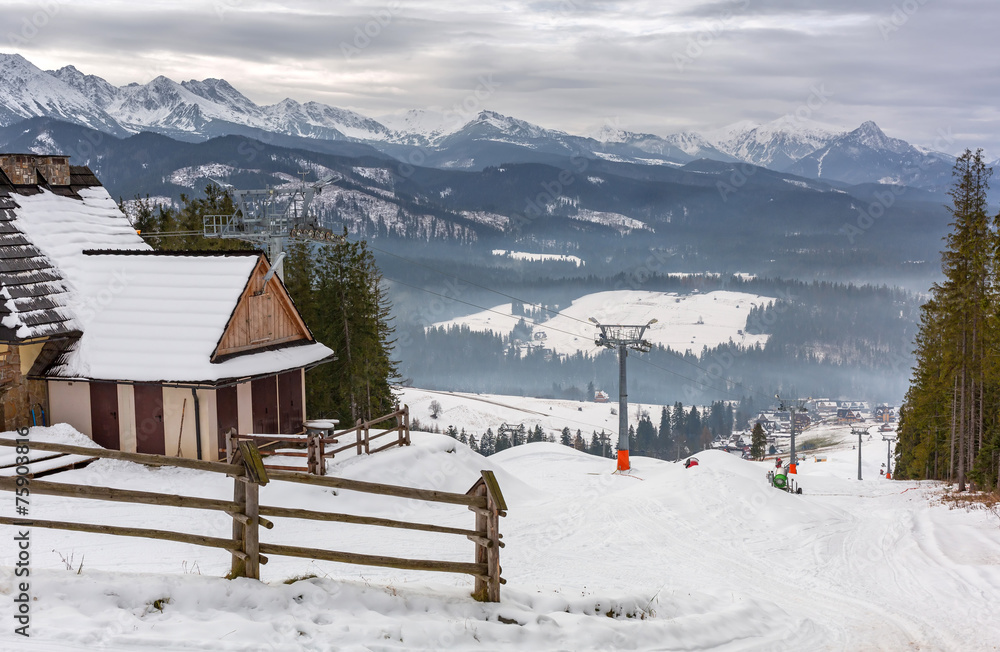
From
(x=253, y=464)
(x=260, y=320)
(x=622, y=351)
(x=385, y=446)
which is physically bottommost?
(x=385, y=446)

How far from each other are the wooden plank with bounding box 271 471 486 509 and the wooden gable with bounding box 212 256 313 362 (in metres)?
13.2

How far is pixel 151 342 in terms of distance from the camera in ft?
69.6

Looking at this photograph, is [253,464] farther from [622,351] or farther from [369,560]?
[622,351]

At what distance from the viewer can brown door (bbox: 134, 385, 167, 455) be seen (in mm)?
20969

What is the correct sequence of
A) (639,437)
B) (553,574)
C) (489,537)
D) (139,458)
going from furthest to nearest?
(639,437) → (553,574) → (489,537) → (139,458)

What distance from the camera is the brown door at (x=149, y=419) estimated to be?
20969 millimetres

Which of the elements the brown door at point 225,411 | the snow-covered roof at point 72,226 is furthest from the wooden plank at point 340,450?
the snow-covered roof at point 72,226

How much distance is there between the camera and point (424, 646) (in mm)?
8117

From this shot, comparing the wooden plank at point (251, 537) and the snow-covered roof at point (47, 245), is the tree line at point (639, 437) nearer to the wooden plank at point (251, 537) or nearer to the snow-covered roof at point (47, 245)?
the snow-covered roof at point (47, 245)

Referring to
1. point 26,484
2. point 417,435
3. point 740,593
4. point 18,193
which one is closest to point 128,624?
point 26,484

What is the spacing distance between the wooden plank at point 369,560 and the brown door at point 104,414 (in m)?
14.8

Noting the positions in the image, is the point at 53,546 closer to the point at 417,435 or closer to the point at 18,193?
the point at 417,435

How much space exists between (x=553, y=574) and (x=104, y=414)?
47.0 ft

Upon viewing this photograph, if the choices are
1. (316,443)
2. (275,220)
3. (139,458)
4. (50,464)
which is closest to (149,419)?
(50,464)
